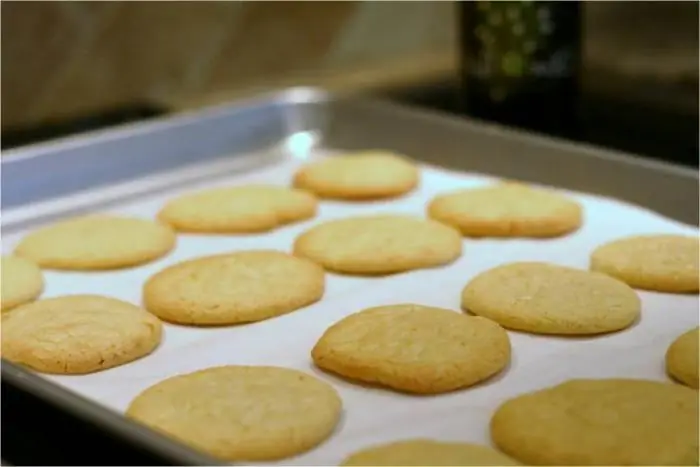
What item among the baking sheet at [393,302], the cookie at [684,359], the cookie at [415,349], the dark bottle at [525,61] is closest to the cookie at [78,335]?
the baking sheet at [393,302]

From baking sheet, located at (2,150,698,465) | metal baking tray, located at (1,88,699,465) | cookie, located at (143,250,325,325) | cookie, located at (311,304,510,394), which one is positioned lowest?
baking sheet, located at (2,150,698,465)

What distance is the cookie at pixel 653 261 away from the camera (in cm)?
97

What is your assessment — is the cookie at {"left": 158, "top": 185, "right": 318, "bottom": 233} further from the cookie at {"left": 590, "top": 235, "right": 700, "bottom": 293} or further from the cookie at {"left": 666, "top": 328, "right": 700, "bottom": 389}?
the cookie at {"left": 666, "top": 328, "right": 700, "bottom": 389}

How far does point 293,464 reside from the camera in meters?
0.72

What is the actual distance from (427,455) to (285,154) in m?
0.71

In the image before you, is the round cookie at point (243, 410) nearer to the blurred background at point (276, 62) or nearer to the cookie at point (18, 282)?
the cookie at point (18, 282)

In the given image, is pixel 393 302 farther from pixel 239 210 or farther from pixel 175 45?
pixel 175 45

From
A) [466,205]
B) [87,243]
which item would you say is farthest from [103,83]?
[466,205]

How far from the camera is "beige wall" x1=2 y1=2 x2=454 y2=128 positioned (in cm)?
135

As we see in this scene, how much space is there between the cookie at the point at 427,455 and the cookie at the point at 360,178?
52 centimetres

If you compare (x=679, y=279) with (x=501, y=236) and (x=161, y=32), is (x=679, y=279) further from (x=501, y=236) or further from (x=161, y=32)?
(x=161, y=32)

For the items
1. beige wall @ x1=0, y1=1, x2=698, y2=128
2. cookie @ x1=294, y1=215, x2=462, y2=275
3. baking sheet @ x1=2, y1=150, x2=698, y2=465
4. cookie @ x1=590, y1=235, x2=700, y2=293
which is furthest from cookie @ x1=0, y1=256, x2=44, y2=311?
cookie @ x1=590, y1=235, x2=700, y2=293

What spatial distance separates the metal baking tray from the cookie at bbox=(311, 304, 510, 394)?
0.33 metres

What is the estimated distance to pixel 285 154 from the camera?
53.7 inches
